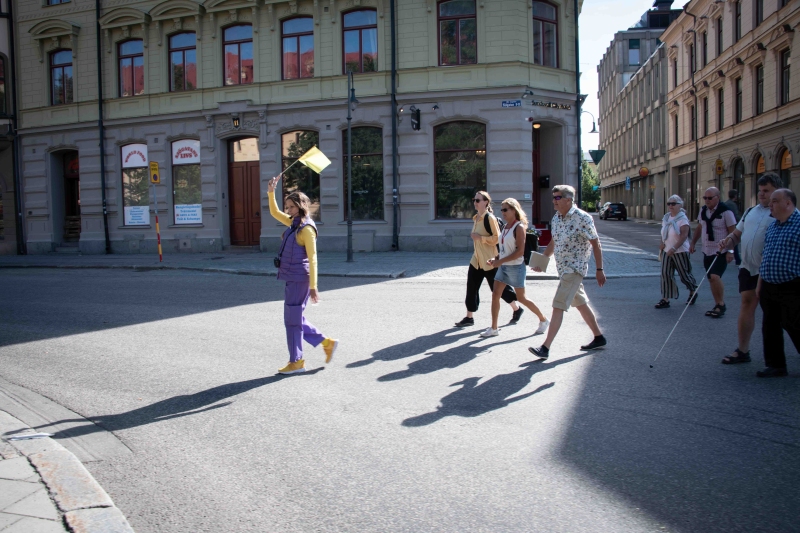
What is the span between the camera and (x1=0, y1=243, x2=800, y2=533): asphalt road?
11.9 feet

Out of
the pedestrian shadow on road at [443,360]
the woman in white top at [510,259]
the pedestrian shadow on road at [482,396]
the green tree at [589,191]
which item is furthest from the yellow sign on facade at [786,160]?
the green tree at [589,191]

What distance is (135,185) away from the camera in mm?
25438

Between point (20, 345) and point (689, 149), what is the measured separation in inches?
1802

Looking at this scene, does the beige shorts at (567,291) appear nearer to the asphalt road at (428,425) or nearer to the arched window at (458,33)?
the asphalt road at (428,425)

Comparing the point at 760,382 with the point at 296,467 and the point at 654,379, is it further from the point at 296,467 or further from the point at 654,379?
the point at 296,467

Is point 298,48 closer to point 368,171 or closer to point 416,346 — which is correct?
point 368,171

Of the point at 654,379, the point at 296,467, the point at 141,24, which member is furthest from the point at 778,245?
the point at 141,24

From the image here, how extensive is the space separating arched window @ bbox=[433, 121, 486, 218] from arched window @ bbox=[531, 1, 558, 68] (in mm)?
3093

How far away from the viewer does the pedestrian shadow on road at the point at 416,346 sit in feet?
24.0

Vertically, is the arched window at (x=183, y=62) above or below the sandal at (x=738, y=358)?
above

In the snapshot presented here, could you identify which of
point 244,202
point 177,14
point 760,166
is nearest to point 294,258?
point 244,202

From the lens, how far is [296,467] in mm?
4262

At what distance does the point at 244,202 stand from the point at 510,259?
1752cm

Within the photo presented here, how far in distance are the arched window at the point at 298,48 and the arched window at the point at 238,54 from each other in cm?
135
